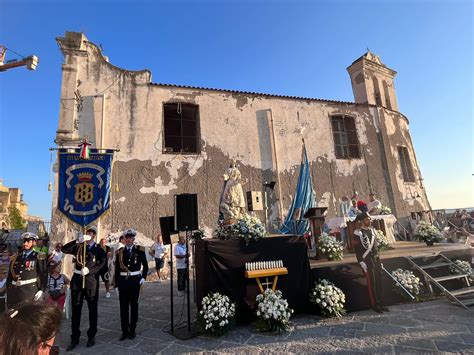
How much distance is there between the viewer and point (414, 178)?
1650 cm

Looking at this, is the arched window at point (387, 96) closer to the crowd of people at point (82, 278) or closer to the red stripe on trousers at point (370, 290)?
the red stripe on trousers at point (370, 290)

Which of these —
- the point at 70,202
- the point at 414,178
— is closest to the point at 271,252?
the point at 70,202

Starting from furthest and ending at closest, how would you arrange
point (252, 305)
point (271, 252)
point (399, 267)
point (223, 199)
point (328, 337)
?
1. point (223, 199)
2. point (399, 267)
3. point (271, 252)
4. point (252, 305)
5. point (328, 337)

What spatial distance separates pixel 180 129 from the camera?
42.0 ft

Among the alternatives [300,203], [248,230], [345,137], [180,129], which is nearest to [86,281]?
[248,230]

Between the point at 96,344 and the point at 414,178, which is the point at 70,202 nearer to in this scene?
the point at 96,344

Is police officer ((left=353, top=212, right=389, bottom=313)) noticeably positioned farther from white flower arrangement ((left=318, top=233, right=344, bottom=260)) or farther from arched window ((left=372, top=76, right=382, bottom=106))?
arched window ((left=372, top=76, right=382, bottom=106))

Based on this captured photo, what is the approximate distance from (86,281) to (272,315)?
11.5ft

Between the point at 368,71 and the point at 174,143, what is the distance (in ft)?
44.7

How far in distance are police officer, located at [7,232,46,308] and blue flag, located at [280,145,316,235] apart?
882cm

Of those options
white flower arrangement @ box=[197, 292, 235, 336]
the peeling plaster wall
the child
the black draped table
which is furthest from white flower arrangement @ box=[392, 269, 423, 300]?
the child

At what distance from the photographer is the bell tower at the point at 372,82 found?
1734 cm

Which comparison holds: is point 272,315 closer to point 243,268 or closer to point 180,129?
point 243,268

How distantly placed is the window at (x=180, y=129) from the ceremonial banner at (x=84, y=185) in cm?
618
